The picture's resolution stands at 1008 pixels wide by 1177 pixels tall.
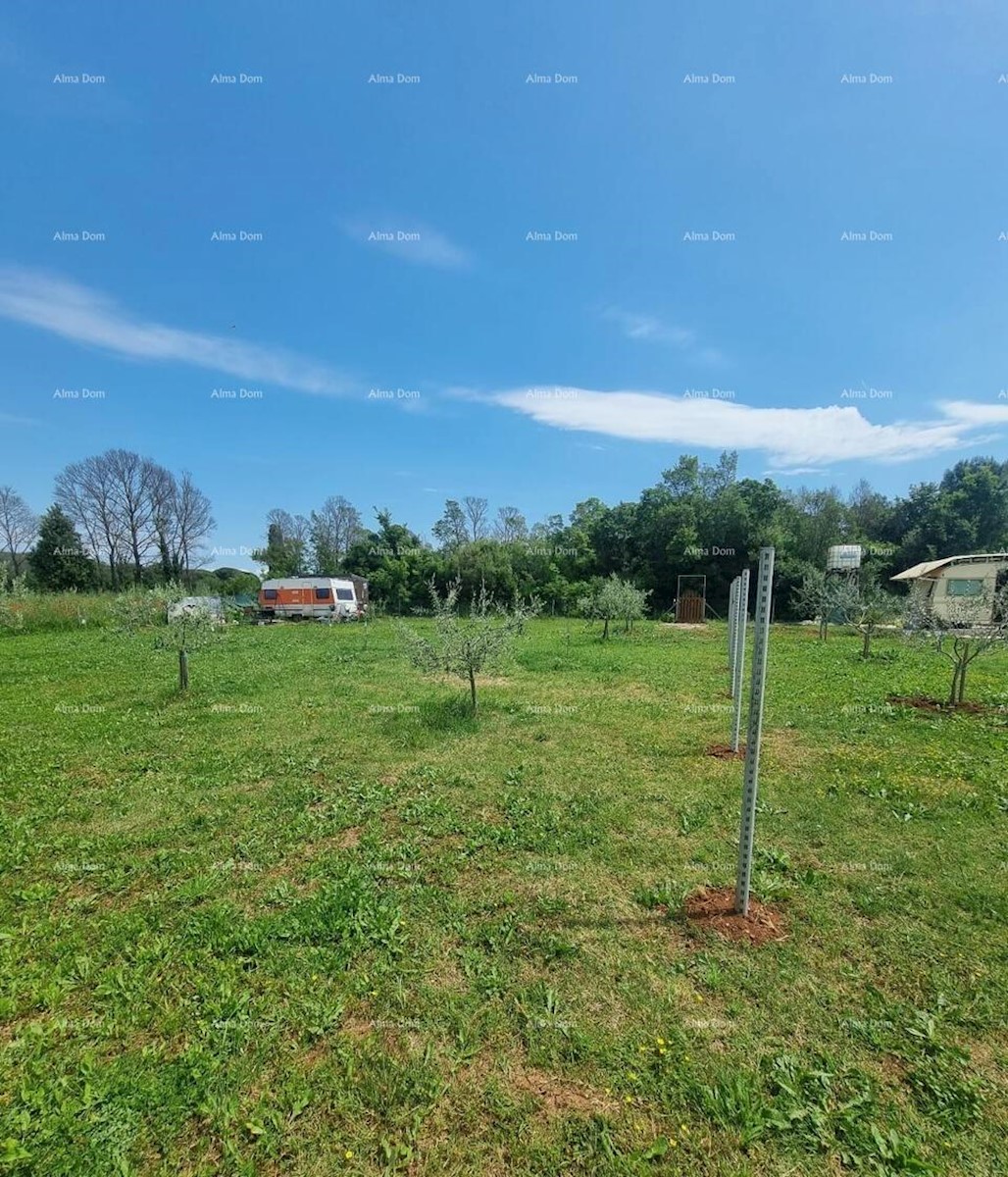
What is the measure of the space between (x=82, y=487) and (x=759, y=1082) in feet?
173

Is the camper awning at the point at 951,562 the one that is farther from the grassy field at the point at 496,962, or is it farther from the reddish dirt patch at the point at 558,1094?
the reddish dirt patch at the point at 558,1094

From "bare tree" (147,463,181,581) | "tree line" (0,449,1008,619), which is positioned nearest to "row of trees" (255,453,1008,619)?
"tree line" (0,449,1008,619)

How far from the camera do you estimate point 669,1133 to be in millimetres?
2053

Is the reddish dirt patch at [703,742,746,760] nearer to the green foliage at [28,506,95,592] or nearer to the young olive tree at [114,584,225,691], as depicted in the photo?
the young olive tree at [114,584,225,691]

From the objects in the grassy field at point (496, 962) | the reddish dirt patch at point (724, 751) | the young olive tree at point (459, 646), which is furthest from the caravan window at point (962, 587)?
the young olive tree at point (459, 646)

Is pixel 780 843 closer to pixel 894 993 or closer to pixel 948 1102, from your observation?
pixel 894 993

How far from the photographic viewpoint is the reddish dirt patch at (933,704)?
27.1 ft

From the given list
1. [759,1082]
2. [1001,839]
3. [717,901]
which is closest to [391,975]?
[759,1082]

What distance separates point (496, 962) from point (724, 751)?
4540mm

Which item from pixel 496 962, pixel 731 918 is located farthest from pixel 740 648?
pixel 496 962

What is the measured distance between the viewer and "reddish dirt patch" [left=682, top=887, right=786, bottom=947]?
3176 mm

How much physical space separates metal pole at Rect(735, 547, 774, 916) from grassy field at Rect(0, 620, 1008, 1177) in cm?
55

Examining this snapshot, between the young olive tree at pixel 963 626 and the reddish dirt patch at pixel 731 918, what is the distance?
6961 mm

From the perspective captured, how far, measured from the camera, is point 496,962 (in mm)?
3008
